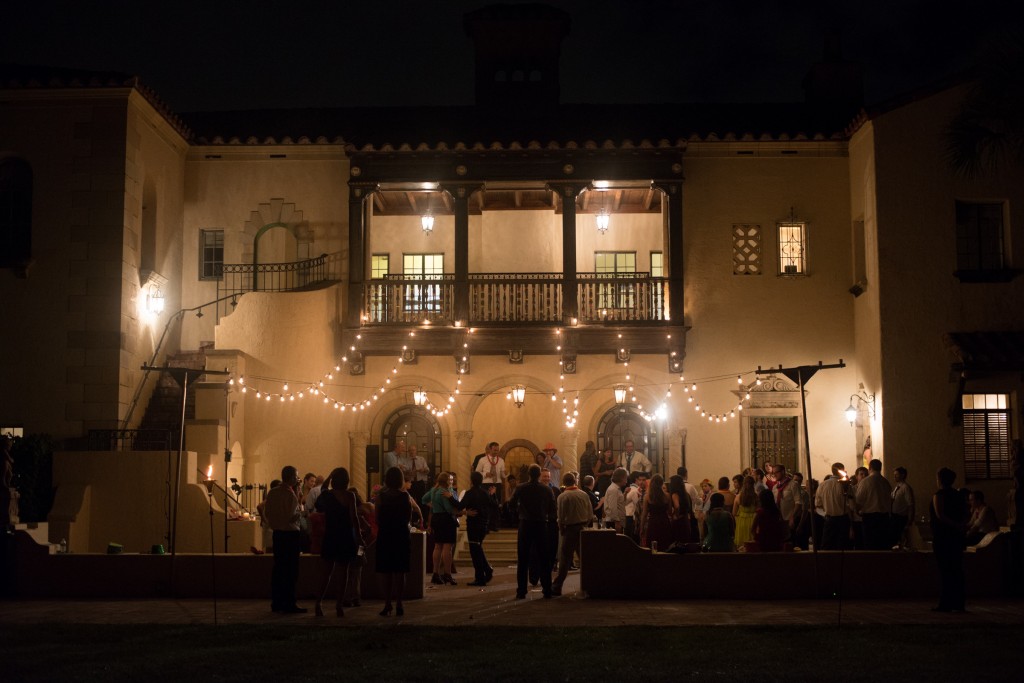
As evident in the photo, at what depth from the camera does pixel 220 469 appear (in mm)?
20500

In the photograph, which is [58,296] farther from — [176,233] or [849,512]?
[849,512]

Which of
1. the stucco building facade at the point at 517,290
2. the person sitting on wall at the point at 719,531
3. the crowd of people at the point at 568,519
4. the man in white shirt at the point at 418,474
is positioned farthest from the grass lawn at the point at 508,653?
the stucco building facade at the point at 517,290

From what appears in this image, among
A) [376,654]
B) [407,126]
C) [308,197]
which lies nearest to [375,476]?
[308,197]

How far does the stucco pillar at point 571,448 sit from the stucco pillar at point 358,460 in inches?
149

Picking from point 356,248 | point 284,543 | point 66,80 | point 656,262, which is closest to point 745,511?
point 284,543

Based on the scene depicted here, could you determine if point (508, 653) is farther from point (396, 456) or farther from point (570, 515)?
point (396, 456)

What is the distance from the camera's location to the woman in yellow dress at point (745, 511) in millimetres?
16328

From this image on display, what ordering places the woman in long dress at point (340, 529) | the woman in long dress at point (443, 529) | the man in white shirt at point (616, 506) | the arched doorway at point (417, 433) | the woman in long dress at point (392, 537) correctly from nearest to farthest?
1. the woman in long dress at point (392, 537)
2. the woman in long dress at point (340, 529)
3. the woman in long dress at point (443, 529)
4. the man in white shirt at point (616, 506)
5. the arched doorway at point (417, 433)

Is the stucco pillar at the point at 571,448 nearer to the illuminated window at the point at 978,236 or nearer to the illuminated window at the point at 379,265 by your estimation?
the illuminated window at the point at 379,265

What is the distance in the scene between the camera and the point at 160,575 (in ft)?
47.5

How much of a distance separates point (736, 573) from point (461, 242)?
10095mm

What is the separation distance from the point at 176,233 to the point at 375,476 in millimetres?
6086

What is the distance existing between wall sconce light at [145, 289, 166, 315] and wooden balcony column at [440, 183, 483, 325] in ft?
17.9

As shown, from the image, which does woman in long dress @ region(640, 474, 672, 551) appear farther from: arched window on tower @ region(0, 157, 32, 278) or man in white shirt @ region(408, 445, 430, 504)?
arched window on tower @ region(0, 157, 32, 278)
